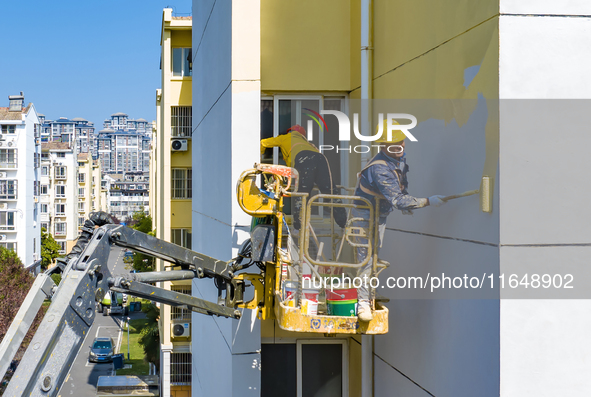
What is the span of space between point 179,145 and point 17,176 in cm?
3699

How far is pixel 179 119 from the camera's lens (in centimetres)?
2667

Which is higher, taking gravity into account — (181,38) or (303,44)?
(181,38)

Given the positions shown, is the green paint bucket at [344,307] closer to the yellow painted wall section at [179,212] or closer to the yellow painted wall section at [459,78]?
the yellow painted wall section at [459,78]

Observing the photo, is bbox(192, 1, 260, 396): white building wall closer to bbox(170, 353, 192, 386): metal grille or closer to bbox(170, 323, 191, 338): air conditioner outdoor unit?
bbox(170, 323, 191, 338): air conditioner outdoor unit

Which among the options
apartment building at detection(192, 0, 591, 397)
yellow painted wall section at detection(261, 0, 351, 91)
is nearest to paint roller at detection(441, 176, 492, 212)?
apartment building at detection(192, 0, 591, 397)

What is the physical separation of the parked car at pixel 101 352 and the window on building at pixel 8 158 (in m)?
21.6

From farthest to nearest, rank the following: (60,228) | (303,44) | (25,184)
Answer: (60,228)
(25,184)
(303,44)

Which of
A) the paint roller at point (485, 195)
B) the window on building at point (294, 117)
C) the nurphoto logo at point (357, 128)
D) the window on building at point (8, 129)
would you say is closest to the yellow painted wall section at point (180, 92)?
Result: the window on building at point (294, 117)

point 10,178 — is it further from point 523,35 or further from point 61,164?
point 523,35

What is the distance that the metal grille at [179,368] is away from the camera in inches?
1075

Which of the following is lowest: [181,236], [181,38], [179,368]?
[179,368]

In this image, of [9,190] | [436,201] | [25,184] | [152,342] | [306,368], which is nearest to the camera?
[436,201]

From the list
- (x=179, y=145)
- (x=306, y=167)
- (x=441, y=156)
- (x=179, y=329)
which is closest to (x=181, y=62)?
(x=179, y=145)

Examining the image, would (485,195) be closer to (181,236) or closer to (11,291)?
(181,236)
